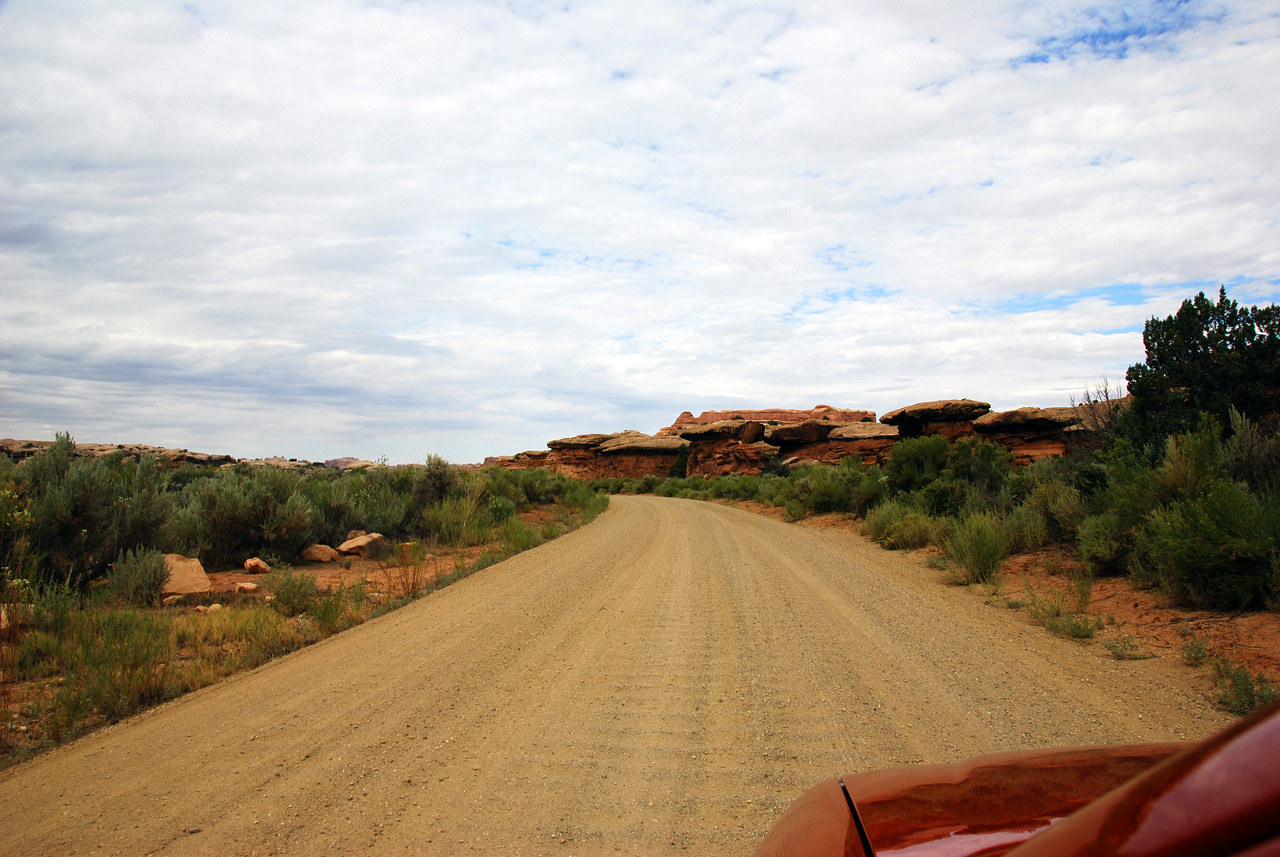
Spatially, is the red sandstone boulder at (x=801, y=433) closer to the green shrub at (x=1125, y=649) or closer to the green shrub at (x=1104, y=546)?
the green shrub at (x=1104, y=546)

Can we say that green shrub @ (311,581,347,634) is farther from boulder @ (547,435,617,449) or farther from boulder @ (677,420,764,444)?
boulder @ (547,435,617,449)

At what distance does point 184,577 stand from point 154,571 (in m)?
0.49

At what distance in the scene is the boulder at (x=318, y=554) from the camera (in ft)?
39.4

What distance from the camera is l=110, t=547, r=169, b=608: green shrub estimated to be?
27.0 ft

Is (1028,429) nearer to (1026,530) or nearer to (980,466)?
(980,466)

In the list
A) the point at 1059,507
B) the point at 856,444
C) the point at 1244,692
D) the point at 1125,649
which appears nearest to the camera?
the point at 1244,692

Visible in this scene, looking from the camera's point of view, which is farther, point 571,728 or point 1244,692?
point 1244,692

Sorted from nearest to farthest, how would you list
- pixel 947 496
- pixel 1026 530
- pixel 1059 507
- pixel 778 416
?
1. pixel 1059 507
2. pixel 1026 530
3. pixel 947 496
4. pixel 778 416

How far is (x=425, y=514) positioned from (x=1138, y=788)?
1575 centimetres

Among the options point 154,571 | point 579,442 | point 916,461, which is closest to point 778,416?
point 579,442

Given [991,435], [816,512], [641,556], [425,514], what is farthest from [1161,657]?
[991,435]

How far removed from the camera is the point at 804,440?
4516 cm

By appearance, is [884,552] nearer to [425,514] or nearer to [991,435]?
[425,514]

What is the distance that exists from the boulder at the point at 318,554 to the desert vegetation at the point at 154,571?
0.19m
